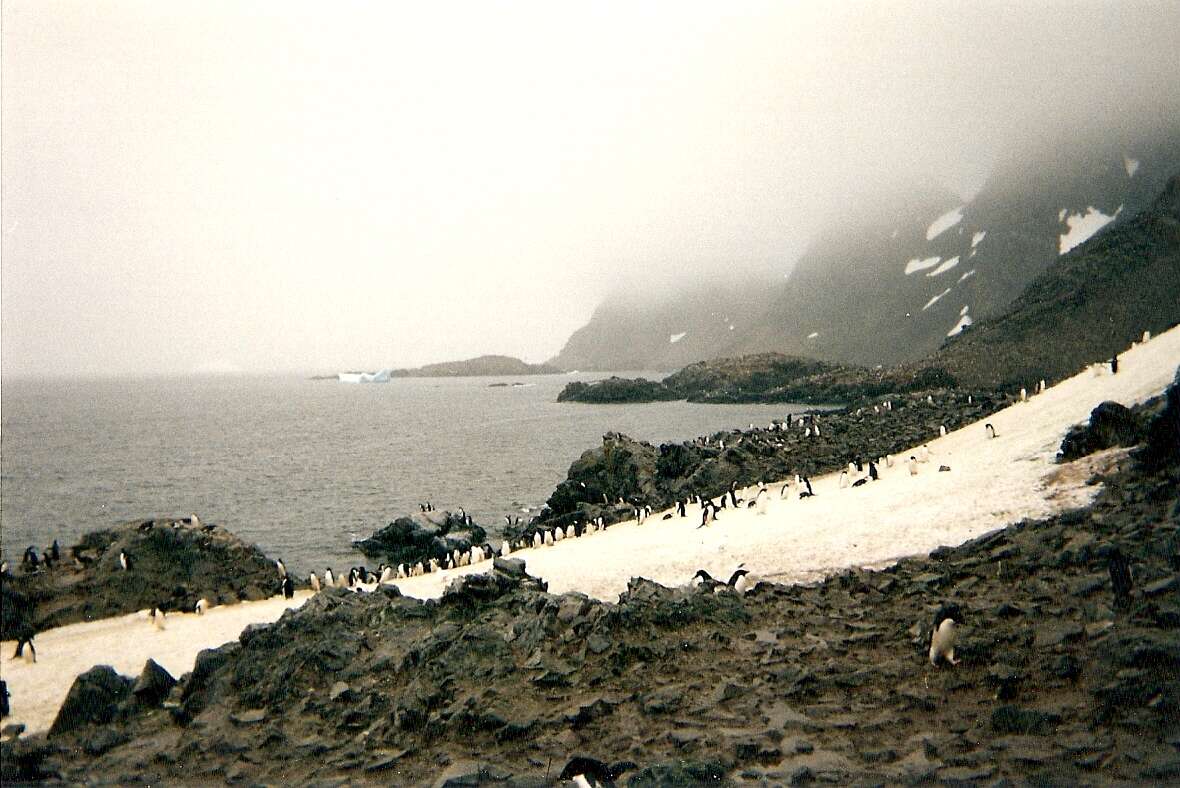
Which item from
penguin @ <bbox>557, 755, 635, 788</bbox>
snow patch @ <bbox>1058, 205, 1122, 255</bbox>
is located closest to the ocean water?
penguin @ <bbox>557, 755, 635, 788</bbox>

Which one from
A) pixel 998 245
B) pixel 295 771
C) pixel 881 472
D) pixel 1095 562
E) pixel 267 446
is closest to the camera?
pixel 295 771

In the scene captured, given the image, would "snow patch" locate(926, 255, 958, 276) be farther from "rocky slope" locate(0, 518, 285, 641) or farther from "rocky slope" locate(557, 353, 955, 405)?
"rocky slope" locate(0, 518, 285, 641)

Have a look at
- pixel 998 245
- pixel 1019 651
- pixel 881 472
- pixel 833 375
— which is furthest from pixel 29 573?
pixel 998 245

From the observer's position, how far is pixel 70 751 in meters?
9.30

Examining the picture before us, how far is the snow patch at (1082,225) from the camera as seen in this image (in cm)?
11438

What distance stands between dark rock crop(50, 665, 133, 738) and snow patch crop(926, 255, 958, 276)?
600 feet

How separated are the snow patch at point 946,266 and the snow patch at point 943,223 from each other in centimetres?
1409

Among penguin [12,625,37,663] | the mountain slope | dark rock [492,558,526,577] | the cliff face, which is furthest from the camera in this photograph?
the cliff face

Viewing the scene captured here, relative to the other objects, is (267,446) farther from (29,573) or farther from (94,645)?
(94,645)

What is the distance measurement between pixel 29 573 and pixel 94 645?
6274 mm

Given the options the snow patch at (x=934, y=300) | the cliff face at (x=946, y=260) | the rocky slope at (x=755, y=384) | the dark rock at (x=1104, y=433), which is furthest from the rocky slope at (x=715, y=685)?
the snow patch at (x=934, y=300)

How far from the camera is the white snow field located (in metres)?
14.3

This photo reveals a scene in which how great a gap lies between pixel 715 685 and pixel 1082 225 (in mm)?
152441

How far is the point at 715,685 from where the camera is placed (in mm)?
9133
